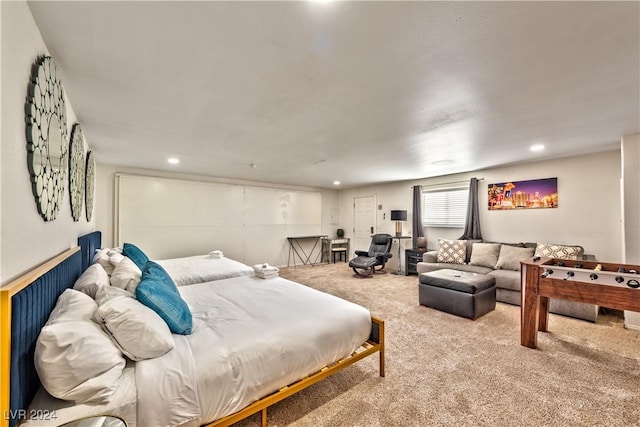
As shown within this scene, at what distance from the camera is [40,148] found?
130 centimetres

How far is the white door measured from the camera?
7277mm

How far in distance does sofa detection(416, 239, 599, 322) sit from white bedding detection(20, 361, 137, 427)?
4.39m

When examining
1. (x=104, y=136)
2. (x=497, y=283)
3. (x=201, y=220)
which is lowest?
(x=497, y=283)

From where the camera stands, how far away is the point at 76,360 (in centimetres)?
106

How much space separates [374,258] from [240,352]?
4.65m

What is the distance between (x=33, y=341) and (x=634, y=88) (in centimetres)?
403

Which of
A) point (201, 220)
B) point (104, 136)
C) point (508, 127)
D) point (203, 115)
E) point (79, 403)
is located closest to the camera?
point (79, 403)

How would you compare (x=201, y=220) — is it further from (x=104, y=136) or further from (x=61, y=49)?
(x=61, y=49)

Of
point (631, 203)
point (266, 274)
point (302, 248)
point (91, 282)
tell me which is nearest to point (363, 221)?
point (302, 248)

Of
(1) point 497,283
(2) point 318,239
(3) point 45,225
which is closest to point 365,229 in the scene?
(2) point 318,239

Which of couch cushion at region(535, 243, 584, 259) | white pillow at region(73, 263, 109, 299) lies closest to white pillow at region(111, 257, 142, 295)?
white pillow at region(73, 263, 109, 299)

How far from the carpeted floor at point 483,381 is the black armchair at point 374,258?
2396 millimetres

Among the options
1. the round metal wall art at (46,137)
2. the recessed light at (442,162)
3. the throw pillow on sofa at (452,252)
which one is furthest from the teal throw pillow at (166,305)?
the throw pillow on sofa at (452,252)

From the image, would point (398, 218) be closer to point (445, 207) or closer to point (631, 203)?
point (445, 207)
